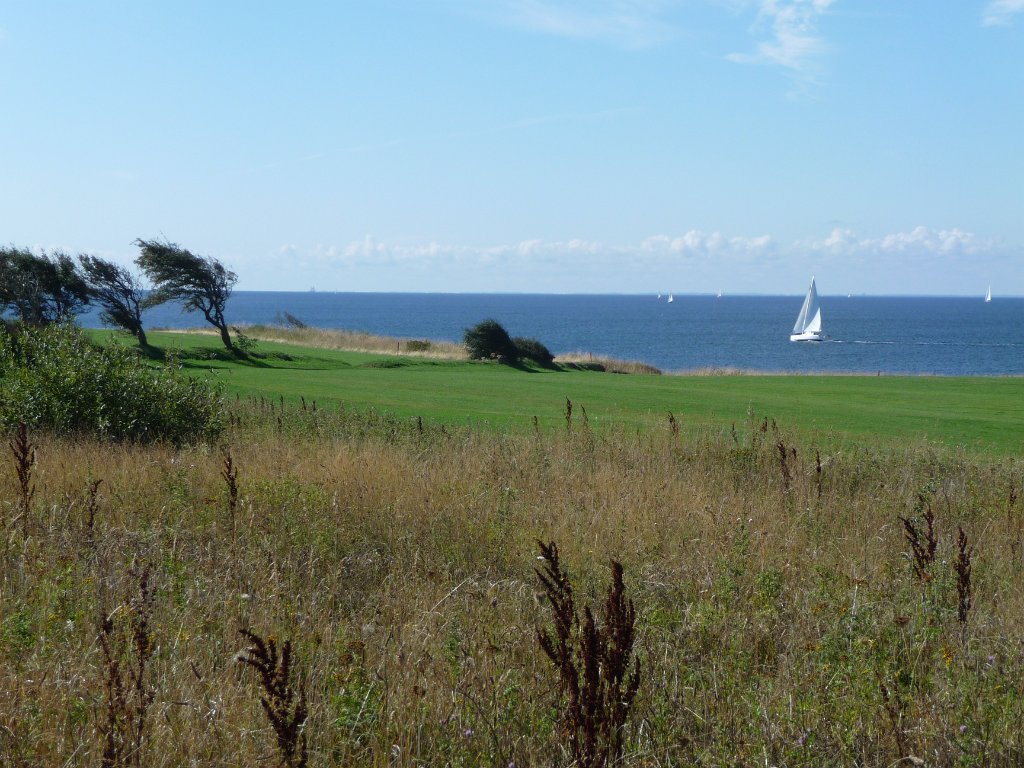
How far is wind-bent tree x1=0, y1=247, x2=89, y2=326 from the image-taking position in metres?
48.6

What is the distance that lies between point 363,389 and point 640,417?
33.2ft

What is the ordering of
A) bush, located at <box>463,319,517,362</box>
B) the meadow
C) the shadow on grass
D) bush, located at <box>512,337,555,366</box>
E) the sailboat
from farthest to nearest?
1. the sailboat
2. bush, located at <box>512,337,555,366</box>
3. bush, located at <box>463,319,517,362</box>
4. the shadow on grass
5. the meadow

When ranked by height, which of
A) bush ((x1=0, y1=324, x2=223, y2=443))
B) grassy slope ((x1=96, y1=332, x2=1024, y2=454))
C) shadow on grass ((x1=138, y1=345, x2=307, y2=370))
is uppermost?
bush ((x1=0, y1=324, x2=223, y2=443))

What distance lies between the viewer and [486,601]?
248 inches

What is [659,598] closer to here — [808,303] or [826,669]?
[826,669]

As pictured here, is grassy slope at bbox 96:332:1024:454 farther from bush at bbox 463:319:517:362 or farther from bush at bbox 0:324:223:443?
bush at bbox 463:319:517:362

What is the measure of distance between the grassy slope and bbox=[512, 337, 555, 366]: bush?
16.4 metres

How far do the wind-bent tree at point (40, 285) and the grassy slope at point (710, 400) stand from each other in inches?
636

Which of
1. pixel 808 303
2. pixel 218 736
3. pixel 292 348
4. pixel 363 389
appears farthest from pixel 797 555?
pixel 808 303

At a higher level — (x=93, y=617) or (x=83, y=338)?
(x=83, y=338)

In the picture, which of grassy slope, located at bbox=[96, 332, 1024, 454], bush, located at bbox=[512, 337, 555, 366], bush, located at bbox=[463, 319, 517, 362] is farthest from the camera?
bush, located at bbox=[512, 337, 555, 366]

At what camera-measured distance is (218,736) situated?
4145 mm

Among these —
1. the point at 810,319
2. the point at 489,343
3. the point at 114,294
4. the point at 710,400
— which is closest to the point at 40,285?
the point at 114,294

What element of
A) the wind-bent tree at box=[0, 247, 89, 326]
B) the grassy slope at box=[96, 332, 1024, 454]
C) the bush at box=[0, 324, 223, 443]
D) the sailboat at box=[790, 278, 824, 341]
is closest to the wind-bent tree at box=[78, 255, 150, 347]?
the wind-bent tree at box=[0, 247, 89, 326]
